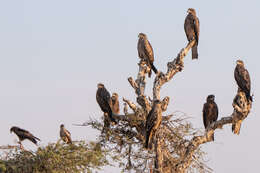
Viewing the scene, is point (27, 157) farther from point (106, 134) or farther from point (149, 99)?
point (149, 99)

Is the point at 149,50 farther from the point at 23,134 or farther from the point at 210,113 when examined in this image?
the point at 23,134

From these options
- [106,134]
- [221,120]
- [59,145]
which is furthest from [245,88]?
[59,145]

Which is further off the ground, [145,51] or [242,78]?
[145,51]

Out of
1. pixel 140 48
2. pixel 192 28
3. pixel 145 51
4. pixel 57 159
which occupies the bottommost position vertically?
pixel 57 159

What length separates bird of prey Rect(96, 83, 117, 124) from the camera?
16691mm

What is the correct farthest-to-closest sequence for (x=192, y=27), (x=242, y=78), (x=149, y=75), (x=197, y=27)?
(x=192, y=27)
(x=197, y=27)
(x=149, y=75)
(x=242, y=78)

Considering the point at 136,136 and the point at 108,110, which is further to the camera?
the point at 108,110

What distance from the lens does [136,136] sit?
51.0ft

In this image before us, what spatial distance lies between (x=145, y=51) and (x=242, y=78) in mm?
2914

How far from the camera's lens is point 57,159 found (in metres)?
15.1

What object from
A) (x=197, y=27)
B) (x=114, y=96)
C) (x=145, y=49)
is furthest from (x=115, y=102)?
(x=197, y=27)

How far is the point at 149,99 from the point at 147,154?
1338 mm

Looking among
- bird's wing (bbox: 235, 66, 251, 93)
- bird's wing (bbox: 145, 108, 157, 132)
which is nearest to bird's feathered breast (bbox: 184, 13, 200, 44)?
bird's wing (bbox: 235, 66, 251, 93)

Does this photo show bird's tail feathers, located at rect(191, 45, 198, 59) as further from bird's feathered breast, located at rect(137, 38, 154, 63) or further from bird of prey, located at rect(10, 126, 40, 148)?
bird of prey, located at rect(10, 126, 40, 148)
